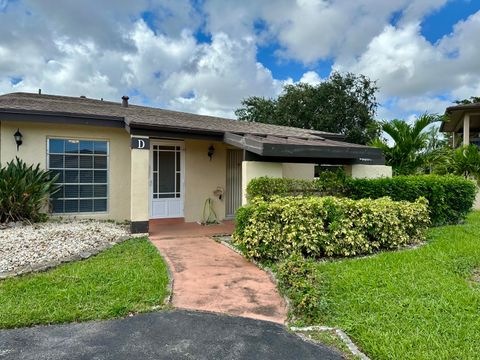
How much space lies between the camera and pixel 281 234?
6.11 metres

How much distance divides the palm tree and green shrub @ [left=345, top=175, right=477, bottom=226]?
2.03 metres

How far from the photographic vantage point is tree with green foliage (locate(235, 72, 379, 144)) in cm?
2905

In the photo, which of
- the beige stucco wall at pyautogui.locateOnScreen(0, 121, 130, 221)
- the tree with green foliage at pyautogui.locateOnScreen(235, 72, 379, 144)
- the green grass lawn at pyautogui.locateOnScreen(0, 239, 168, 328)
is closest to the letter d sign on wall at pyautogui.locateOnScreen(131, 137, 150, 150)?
the beige stucco wall at pyautogui.locateOnScreen(0, 121, 130, 221)

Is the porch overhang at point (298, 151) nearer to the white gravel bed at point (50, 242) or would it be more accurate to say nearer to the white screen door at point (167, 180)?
the white screen door at point (167, 180)

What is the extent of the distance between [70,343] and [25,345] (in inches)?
16.8

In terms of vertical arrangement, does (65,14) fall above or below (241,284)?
above

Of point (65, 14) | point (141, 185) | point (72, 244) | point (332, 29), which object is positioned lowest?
A: point (72, 244)

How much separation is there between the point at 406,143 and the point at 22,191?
11550 mm

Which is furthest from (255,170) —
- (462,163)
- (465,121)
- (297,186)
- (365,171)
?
(465,121)

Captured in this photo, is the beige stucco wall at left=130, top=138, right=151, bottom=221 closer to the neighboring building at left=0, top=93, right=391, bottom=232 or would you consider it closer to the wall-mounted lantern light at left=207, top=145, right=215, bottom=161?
the neighboring building at left=0, top=93, right=391, bottom=232

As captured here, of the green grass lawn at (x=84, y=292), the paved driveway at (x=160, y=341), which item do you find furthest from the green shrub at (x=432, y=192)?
the paved driveway at (x=160, y=341)

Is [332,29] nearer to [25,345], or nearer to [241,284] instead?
[241,284]

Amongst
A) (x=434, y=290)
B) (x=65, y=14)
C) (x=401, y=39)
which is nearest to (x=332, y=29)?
(x=401, y=39)

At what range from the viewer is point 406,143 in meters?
11.1
